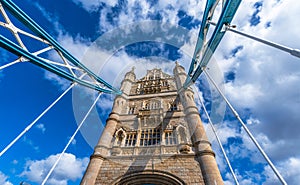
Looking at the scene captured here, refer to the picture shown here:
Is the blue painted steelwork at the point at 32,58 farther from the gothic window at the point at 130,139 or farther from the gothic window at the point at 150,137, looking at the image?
the gothic window at the point at 150,137

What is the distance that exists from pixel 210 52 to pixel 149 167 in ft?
30.7

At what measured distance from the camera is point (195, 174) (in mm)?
9844

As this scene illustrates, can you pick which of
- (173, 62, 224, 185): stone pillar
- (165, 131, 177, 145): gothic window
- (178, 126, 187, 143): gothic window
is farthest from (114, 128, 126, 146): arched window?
(173, 62, 224, 185): stone pillar

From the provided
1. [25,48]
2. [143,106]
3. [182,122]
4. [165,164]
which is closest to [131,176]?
[165,164]

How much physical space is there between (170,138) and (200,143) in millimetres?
2739

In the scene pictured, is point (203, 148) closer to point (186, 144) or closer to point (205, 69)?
point (186, 144)

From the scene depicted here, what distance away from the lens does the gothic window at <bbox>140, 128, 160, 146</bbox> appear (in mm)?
12961

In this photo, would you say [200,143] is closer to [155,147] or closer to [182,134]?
[182,134]

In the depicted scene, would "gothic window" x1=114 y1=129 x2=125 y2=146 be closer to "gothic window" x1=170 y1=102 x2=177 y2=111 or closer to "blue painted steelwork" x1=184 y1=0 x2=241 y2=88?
"gothic window" x1=170 y1=102 x2=177 y2=111

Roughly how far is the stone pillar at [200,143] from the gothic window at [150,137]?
3.04m

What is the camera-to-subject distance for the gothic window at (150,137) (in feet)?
42.5

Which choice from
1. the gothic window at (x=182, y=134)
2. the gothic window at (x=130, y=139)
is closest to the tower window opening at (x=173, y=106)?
the gothic window at (x=182, y=134)

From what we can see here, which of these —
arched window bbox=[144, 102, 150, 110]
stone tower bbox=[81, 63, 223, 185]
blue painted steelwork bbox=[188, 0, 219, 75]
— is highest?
arched window bbox=[144, 102, 150, 110]

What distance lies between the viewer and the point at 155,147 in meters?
12.0
